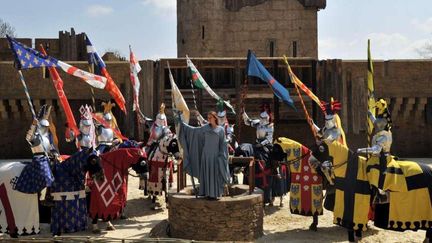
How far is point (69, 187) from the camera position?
782 cm

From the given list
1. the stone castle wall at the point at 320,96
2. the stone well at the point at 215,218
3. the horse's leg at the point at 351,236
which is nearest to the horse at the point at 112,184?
the stone well at the point at 215,218

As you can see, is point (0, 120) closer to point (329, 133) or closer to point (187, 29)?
point (187, 29)

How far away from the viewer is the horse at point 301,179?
27.9 feet

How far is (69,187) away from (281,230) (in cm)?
368

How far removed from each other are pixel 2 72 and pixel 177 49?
33.5 ft

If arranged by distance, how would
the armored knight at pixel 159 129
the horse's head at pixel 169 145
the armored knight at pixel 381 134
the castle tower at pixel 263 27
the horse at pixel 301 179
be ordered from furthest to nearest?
the castle tower at pixel 263 27, the armored knight at pixel 159 129, the horse's head at pixel 169 145, the horse at pixel 301 179, the armored knight at pixel 381 134

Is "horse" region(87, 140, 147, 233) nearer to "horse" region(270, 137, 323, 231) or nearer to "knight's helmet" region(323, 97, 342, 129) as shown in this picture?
"horse" region(270, 137, 323, 231)

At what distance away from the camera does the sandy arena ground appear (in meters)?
8.05

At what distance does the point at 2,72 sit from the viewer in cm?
1766

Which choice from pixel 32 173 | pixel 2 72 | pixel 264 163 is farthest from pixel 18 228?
pixel 2 72

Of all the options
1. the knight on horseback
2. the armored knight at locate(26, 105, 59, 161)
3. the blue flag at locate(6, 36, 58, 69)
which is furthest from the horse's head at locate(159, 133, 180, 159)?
the blue flag at locate(6, 36, 58, 69)

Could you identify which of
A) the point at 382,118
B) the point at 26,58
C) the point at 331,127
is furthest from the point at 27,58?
the point at 382,118

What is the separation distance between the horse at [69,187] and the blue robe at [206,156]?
1.47 metres

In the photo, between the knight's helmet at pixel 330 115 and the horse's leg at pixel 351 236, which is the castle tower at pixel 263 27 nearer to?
the knight's helmet at pixel 330 115
